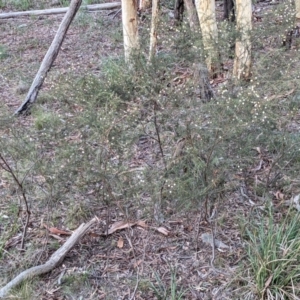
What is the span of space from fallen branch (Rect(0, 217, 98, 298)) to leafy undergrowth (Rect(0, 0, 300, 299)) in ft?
0.15

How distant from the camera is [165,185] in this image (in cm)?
304

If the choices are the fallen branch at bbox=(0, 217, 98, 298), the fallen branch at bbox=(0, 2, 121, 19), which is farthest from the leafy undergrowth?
the fallen branch at bbox=(0, 2, 121, 19)

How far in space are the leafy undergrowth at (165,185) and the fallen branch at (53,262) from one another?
0.05 meters

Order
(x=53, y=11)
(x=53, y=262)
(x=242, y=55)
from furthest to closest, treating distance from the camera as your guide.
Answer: (x=53, y=11), (x=242, y=55), (x=53, y=262)

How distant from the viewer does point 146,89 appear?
9.71 ft

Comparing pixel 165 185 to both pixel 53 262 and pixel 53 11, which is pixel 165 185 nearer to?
pixel 53 262

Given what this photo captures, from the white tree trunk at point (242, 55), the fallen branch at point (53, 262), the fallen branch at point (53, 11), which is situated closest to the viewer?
the fallen branch at point (53, 262)

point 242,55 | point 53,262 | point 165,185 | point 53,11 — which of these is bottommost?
point 53,262

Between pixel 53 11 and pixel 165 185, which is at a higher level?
pixel 53 11

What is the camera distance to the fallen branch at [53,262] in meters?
2.79

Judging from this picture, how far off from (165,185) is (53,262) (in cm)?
84

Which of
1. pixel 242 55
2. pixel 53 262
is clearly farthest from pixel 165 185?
pixel 242 55

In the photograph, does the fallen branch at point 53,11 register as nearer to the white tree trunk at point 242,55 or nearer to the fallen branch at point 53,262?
the white tree trunk at point 242,55

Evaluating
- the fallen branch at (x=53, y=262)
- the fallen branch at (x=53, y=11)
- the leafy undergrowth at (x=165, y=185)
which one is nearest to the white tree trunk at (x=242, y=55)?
the leafy undergrowth at (x=165, y=185)
